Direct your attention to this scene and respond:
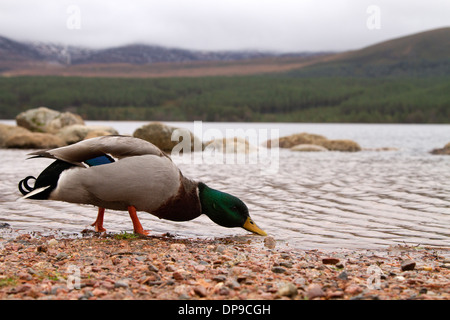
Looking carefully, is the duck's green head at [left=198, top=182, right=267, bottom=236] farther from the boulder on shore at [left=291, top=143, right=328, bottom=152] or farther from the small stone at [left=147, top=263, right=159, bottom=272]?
the boulder on shore at [left=291, top=143, right=328, bottom=152]

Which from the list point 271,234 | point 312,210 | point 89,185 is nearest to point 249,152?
point 312,210

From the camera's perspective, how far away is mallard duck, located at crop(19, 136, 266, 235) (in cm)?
560

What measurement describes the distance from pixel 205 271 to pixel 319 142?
83.7 ft

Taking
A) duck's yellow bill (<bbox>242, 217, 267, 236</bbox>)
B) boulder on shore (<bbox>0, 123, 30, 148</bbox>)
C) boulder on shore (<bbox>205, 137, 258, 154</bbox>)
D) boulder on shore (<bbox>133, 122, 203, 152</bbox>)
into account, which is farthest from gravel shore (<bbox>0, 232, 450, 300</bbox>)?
boulder on shore (<bbox>0, 123, 30, 148</bbox>)

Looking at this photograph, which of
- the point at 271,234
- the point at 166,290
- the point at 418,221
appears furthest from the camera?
the point at 418,221

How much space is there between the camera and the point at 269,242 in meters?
6.37

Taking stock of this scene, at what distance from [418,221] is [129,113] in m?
103

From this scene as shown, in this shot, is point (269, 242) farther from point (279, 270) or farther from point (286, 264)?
point (279, 270)

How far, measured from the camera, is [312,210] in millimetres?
9016

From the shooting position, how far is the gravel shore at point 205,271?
382 cm

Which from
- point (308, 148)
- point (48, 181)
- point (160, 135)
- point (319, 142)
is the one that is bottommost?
point (308, 148)

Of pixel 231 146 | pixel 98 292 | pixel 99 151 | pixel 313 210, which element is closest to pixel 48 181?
pixel 99 151

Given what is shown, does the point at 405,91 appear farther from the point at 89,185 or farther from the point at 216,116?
the point at 89,185
